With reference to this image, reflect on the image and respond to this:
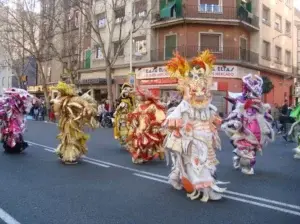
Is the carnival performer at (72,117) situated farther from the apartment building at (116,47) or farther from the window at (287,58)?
the window at (287,58)

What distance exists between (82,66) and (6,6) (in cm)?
890

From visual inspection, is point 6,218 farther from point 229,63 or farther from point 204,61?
point 229,63

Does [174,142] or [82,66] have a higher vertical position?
[82,66]

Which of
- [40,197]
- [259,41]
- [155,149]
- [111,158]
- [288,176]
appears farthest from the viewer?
[259,41]

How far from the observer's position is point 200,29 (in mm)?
30125

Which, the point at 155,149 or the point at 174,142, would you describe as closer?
the point at 174,142

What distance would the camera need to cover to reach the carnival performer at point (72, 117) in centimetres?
982

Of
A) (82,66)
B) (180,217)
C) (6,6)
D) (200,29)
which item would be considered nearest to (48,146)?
(180,217)

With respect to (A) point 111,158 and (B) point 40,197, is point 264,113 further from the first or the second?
(B) point 40,197

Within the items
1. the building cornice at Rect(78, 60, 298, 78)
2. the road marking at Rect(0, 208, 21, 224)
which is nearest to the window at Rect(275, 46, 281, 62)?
the building cornice at Rect(78, 60, 298, 78)

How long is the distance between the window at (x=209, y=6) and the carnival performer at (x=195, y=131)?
79.5ft

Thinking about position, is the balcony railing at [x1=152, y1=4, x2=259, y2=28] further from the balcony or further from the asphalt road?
the asphalt road

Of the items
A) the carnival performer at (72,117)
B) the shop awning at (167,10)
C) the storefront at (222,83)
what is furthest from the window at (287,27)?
the carnival performer at (72,117)

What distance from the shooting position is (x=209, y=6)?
98.8 ft
